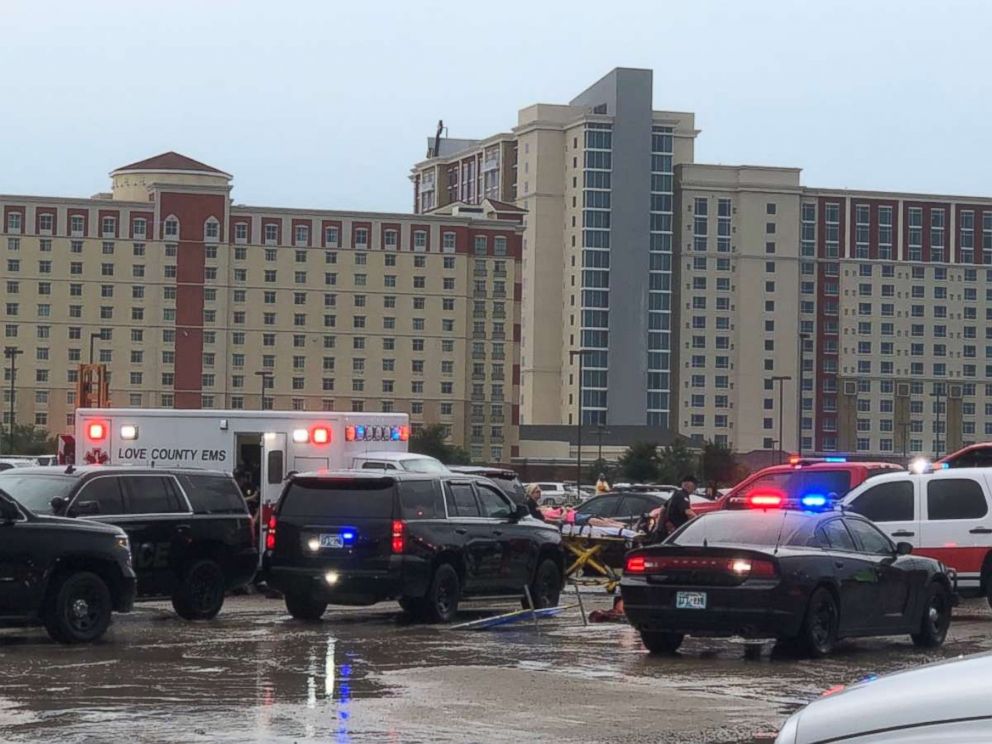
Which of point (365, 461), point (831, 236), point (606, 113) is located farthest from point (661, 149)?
point (365, 461)

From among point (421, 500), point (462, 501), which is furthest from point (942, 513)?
point (421, 500)

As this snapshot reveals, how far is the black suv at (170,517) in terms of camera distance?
64.8 feet

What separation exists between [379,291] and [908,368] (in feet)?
180

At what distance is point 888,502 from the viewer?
2438cm

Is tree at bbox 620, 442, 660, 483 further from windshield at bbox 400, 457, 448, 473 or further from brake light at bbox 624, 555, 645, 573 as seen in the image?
brake light at bbox 624, 555, 645, 573

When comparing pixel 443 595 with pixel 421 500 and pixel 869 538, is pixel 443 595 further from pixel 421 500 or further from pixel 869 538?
pixel 869 538

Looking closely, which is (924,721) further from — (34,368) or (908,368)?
(908,368)

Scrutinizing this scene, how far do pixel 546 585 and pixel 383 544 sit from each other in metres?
3.32

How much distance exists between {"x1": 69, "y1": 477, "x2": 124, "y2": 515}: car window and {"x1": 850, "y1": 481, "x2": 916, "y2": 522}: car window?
9.58 meters

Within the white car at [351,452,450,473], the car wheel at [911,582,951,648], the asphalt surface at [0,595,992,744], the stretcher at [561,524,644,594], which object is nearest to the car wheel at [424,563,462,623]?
the asphalt surface at [0,595,992,744]

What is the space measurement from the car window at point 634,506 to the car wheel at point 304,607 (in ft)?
52.5

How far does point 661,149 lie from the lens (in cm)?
17038

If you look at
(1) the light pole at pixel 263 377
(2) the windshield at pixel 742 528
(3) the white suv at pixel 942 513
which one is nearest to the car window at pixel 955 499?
(3) the white suv at pixel 942 513

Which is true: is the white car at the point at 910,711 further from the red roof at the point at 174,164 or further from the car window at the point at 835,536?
the red roof at the point at 174,164
